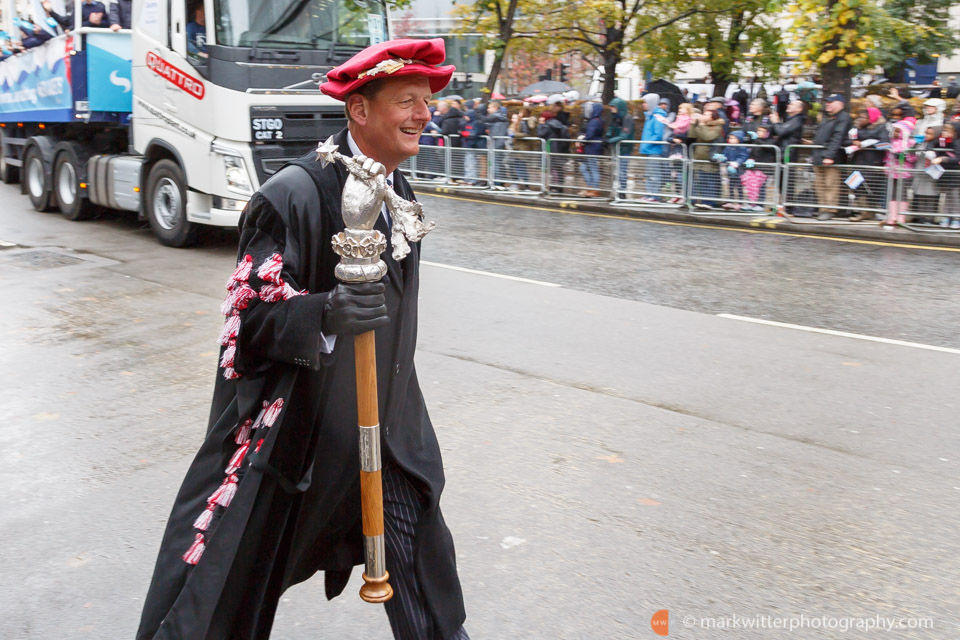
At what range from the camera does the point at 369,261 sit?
92.9 inches

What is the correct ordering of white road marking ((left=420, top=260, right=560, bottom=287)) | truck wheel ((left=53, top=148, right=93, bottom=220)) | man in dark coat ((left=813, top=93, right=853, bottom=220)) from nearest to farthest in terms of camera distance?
white road marking ((left=420, top=260, right=560, bottom=287))
man in dark coat ((left=813, top=93, right=853, bottom=220))
truck wheel ((left=53, top=148, right=93, bottom=220))

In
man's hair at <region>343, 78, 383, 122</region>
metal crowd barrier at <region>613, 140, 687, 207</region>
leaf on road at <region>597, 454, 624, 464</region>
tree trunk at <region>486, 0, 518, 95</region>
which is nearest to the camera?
man's hair at <region>343, 78, 383, 122</region>

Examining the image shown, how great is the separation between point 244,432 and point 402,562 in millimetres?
575

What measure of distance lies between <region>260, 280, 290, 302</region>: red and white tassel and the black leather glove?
12cm

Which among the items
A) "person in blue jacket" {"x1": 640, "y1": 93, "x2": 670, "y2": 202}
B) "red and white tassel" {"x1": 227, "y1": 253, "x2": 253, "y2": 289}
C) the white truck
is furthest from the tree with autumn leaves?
"red and white tassel" {"x1": 227, "y1": 253, "x2": 253, "y2": 289}

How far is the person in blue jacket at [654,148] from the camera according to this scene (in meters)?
15.0

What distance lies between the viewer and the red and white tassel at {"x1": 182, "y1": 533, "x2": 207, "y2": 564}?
248cm

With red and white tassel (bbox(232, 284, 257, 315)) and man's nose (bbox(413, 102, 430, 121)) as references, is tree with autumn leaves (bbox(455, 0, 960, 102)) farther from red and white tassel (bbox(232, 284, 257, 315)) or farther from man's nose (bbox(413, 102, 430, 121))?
red and white tassel (bbox(232, 284, 257, 315))

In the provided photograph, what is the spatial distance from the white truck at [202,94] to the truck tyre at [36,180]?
128cm

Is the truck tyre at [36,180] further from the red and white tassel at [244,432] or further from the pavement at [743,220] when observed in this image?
the red and white tassel at [244,432]

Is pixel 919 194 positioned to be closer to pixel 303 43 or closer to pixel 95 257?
pixel 303 43

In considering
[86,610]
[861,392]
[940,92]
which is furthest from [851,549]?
[940,92]

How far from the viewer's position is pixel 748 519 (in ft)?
14.3

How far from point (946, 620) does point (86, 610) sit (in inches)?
122
